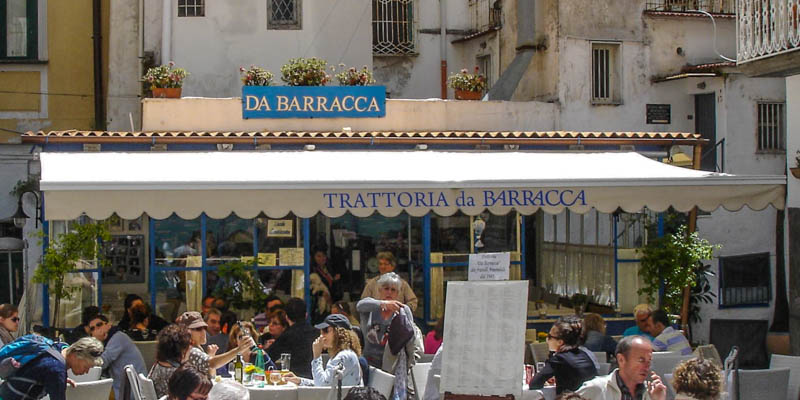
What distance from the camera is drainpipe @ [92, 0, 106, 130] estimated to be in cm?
1880

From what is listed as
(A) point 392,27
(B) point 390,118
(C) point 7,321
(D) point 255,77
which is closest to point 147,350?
(C) point 7,321

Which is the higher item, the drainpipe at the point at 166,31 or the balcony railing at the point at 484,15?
the balcony railing at the point at 484,15

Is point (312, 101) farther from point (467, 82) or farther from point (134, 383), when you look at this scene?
point (134, 383)

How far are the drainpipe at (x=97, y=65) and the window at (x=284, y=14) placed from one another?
3.44 meters

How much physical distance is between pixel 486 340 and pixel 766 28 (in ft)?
25.1

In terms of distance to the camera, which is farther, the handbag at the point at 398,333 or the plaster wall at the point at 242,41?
the plaster wall at the point at 242,41

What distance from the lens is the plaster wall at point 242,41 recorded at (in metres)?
17.4

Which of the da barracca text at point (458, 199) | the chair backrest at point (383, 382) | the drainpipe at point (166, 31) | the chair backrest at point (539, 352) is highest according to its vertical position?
the drainpipe at point (166, 31)

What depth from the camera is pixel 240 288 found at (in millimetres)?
12844

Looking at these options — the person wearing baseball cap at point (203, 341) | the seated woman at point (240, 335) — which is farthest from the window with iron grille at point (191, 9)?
the person wearing baseball cap at point (203, 341)

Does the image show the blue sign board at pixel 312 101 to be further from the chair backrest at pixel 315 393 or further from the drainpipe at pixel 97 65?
the chair backrest at pixel 315 393

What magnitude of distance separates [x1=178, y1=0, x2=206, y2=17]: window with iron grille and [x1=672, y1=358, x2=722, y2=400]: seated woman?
13.1m

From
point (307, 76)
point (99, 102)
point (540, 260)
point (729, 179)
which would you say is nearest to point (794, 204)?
point (729, 179)

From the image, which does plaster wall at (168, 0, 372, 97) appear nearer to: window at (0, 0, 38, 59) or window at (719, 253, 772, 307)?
window at (0, 0, 38, 59)
